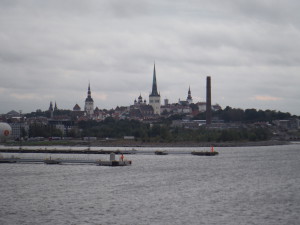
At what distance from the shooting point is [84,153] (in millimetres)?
111750

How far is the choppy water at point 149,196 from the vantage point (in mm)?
38469

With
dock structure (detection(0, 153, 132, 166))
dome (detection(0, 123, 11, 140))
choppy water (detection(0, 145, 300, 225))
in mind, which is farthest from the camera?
dome (detection(0, 123, 11, 140))

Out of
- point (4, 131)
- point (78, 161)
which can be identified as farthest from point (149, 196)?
point (4, 131)

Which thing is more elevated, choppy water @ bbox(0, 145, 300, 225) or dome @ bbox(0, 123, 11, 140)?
dome @ bbox(0, 123, 11, 140)

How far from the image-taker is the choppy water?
38469mm

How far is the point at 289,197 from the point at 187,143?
393 ft

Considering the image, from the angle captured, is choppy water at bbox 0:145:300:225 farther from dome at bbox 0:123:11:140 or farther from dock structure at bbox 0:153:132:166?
dome at bbox 0:123:11:140

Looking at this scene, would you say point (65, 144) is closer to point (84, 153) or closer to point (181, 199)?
point (84, 153)

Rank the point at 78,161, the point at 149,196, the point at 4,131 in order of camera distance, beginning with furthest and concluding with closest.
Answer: the point at 4,131, the point at 78,161, the point at 149,196

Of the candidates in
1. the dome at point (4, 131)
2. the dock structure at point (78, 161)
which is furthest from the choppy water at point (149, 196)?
the dome at point (4, 131)

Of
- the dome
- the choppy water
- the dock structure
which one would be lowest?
the choppy water

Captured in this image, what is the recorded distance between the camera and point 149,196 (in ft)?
157

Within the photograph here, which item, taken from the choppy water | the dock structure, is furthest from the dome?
the choppy water

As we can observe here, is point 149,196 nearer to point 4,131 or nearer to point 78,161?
point 78,161
